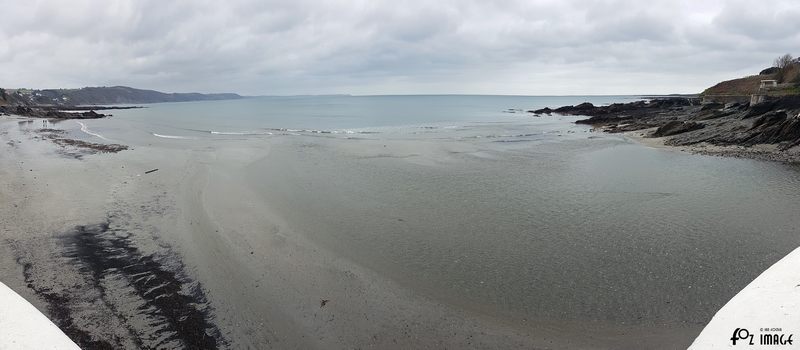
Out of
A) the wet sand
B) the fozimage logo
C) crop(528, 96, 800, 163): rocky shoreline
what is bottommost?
the wet sand

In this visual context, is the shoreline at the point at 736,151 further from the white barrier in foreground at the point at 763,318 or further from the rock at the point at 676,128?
the white barrier in foreground at the point at 763,318

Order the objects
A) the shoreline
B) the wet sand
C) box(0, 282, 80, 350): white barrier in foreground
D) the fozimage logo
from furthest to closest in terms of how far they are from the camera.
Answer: the shoreline
the wet sand
box(0, 282, 80, 350): white barrier in foreground
the fozimage logo

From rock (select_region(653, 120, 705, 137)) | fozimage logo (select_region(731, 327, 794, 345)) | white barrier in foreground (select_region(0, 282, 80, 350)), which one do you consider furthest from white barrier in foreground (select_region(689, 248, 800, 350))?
rock (select_region(653, 120, 705, 137))

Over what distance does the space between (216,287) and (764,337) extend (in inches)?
363

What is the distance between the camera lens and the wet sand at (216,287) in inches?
289

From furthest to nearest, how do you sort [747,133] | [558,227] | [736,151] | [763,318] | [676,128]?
[676,128], [747,133], [736,151], [558,227], [763,318]

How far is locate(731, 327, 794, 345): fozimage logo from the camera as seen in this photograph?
454 cm

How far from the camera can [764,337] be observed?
15.4ft

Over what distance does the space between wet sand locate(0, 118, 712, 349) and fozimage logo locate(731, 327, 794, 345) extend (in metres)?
2.29

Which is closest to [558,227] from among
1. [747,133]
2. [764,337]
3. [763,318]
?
[763,318]

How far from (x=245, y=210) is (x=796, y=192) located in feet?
69.5

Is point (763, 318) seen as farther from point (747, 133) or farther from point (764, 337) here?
point (747, 133)

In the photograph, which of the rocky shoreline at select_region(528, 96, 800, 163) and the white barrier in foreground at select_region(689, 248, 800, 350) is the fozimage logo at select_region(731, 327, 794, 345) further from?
the rocky shoreline at select_region(528, 96, 800, 163)

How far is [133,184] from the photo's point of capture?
18.9 m
